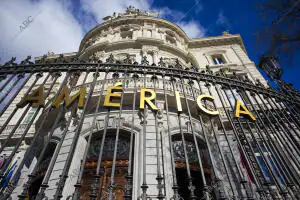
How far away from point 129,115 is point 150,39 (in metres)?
7.97

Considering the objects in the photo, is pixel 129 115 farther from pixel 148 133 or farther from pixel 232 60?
pixel 232 60

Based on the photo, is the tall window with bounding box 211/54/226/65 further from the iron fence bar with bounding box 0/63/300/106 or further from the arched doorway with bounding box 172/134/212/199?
the iron fence bar with bounding box 0/63/300/106

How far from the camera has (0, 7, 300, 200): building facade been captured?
125 inches

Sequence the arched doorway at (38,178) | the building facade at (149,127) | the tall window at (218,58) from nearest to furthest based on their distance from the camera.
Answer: the building facade at (149,127)
the arched doorway at (38,178)
the tall window at (218,58)

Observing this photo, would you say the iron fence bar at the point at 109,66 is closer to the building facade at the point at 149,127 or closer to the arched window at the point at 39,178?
the building facade at the point at 149,127

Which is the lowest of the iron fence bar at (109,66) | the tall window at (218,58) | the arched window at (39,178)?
the arched window at (39,178)

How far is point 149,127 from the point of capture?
7.72m

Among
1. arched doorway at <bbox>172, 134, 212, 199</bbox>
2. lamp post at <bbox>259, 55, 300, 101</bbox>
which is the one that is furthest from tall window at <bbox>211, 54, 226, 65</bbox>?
lamp post at <bbox>259, 55, 300, 101</bbox>

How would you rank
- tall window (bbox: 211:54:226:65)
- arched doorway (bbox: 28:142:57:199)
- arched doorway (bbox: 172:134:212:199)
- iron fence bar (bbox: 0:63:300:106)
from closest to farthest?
iron fence bar (bbox: 0:63:300:106) < arched doorway (bbox: 172:134:212:199) < arched doorway (bbox: 28:142:57:199) < tall window (bbox: 211:54:226:65)

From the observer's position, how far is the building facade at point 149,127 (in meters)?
3.19

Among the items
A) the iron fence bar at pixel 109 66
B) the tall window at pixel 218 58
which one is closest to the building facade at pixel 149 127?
the iron fence bar at pixel 109 66

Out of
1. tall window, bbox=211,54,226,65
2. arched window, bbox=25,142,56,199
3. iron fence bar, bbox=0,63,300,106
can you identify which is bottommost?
arched window, bbox=25,142,56,199

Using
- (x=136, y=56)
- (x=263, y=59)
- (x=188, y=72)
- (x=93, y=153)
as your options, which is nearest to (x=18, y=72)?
(x=188, y=72)

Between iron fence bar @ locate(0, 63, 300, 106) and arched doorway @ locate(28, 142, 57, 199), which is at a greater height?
iron fence bar @ locate(0, 63, 300, 106)
